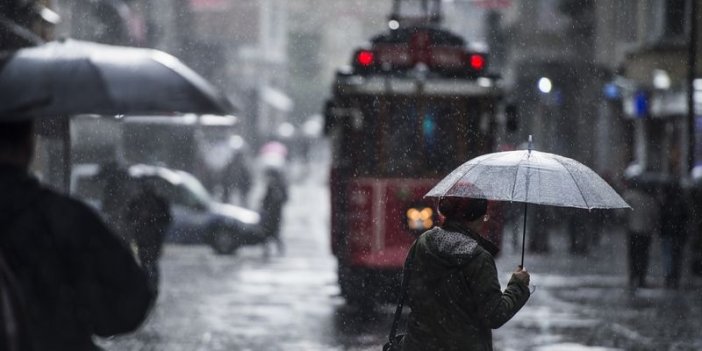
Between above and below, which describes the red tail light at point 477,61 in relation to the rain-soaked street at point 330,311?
above

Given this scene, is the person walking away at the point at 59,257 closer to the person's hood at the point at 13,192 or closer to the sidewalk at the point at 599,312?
the person's hood at the point at 13,192

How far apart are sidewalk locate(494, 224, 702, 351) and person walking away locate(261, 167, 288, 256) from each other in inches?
177

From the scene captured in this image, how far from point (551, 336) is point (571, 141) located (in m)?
38.8

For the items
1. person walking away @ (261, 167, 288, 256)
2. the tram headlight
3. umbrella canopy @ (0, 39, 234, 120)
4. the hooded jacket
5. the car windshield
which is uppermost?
umbrella canopy @ (0, 39, 234, 120)

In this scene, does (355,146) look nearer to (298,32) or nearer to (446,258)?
(446,258)

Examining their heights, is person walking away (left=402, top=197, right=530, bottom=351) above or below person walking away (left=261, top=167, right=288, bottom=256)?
above

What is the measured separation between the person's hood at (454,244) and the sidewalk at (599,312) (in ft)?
24.5

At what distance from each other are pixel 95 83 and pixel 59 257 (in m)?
0.97

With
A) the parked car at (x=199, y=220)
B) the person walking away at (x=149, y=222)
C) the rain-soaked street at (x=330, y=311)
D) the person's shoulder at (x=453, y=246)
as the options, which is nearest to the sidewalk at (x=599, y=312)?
the rain-soaked street at (x=330, y=311)

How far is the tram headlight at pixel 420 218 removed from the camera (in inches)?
656

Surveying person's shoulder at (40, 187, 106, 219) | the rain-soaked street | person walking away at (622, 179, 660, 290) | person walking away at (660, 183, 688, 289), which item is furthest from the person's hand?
person walking away at (660, 183, 688, 289)

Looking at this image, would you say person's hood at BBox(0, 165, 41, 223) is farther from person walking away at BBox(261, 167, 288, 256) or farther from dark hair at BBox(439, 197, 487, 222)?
person walking away at BBox(261, 167, 288, 256)

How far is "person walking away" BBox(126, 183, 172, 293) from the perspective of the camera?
16.9 metres

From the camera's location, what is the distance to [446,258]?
6168mm
